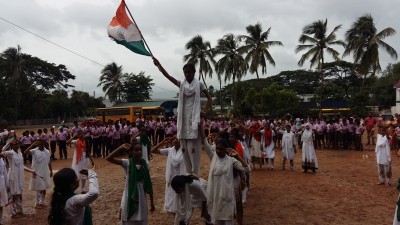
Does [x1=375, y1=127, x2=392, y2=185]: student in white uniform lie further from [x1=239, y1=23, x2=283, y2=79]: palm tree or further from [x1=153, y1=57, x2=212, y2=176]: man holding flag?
[x1=239, y1=23, x2=283, y2=79]: palm tree

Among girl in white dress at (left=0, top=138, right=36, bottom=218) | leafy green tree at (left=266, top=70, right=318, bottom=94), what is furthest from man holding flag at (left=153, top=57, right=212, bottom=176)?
leafy green tree at (left=266, top=70, right=318, bottom=94)

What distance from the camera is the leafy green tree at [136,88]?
61.4 metres

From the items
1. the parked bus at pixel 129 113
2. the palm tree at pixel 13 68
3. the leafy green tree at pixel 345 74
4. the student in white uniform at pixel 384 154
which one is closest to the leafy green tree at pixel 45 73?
the palm tree at pixel 13 68

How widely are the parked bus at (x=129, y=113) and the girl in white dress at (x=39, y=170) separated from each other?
26.8 meters

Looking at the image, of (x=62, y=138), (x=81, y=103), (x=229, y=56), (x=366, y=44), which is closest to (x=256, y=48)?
(x=229, y=56)

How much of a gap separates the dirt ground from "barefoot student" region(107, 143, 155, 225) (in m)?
2.68

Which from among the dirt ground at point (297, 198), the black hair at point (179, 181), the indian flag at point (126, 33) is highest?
the indian flag at point (126, 33)

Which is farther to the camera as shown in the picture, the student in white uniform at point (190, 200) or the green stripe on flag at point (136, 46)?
the green stripe on flag at point (136, 46)

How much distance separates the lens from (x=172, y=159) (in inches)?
308

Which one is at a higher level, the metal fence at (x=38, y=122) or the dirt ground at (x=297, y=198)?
the metal fence at (x=38, y=122)

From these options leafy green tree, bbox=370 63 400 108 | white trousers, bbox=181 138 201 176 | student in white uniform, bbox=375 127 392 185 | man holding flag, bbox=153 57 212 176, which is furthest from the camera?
leafy green tree, bbox=370 63 400 108

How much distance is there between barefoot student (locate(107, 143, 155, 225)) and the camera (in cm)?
547

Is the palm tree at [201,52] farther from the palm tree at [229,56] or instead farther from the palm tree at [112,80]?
the palm tree at [112,80]

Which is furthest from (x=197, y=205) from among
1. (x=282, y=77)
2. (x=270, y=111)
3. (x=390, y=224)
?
(x=282, y=77)
